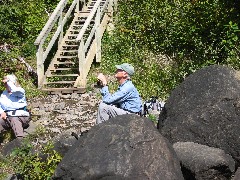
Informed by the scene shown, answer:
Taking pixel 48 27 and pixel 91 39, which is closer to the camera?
pixel 48 27

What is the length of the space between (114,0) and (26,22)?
9.43 ft

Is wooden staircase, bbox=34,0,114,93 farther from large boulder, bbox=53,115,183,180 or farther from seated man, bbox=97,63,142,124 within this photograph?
large boulder, bbox=53,115,183,180

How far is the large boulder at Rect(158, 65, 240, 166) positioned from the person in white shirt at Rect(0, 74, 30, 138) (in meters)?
2.46

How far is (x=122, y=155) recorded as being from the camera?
5012 millimetres

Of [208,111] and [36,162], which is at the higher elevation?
[208,111]

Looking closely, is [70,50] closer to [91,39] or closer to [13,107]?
[91,39]

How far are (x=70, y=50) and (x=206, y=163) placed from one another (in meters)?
7.54

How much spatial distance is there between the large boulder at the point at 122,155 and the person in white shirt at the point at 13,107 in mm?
2554

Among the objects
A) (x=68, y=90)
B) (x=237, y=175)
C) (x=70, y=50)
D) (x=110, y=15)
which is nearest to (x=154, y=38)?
(x=110, y=15)

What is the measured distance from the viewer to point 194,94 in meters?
6.46

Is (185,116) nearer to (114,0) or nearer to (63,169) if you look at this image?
(63,169)

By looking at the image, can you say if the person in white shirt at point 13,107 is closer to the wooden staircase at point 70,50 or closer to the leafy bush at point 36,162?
the leafy bush at point 36,162

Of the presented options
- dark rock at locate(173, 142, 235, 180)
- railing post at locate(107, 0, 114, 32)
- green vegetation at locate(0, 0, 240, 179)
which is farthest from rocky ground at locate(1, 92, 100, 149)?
railing post at locate(107, 0, 114, 32)

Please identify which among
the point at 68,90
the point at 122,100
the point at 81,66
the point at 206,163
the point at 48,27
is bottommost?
the point at 68,90
